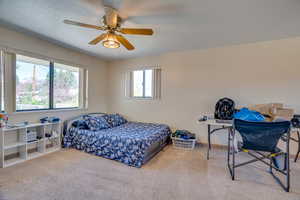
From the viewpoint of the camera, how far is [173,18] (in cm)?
210

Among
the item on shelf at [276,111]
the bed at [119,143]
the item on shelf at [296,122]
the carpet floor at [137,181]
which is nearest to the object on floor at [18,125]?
the carpet floor at [137,181]

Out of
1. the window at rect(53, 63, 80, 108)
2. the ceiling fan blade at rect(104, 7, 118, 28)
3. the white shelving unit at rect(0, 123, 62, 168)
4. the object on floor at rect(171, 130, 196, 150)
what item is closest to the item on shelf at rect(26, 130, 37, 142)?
the white shelving unit at rect(0, 123, 62, 168)

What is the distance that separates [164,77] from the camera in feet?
12.6

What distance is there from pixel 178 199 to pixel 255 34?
303 centimetres

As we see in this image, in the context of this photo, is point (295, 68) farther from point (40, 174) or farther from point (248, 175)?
point (40, 174)

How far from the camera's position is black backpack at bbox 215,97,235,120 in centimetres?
296

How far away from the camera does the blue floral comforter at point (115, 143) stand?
7.97 ft

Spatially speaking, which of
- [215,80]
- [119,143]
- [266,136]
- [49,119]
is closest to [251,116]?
[266,136]

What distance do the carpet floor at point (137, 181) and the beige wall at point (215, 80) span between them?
1.25m

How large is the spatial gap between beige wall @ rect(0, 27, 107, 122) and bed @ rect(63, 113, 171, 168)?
28.1 inches

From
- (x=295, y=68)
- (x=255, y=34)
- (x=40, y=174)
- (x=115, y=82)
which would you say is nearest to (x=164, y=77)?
(x=115, y=82)

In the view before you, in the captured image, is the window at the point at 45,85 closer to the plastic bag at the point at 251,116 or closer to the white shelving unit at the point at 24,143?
the white shelving unit at the point at 24,143

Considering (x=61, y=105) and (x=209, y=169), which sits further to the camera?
(x=61, y=105)

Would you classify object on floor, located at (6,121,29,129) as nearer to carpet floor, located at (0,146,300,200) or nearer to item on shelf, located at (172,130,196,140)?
carpet floor, located at (0,146,300,200)
